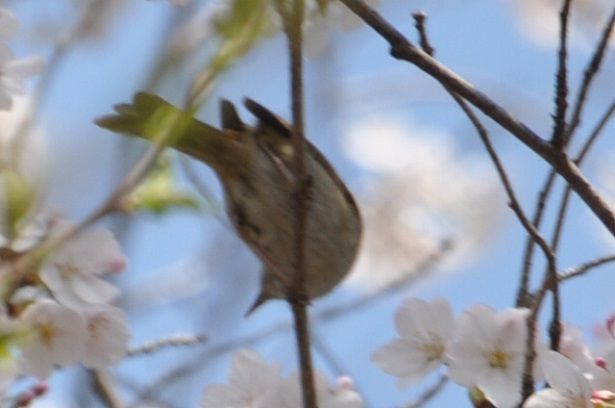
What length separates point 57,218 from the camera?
142cm

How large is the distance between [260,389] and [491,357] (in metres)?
0.34

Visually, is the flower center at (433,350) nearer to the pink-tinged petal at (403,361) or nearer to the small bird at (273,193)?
the pink-tinged petal at (403,361)

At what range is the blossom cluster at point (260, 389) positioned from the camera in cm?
165

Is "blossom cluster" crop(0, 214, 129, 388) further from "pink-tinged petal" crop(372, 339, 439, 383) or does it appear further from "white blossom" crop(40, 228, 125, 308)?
"pink-tinged petal" crop(372, 339, 439, 383)

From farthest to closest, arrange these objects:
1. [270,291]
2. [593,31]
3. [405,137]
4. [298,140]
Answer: [405,137] < [593,31] < [270,291] < [298,140]

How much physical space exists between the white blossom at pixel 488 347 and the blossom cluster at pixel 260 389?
18cm

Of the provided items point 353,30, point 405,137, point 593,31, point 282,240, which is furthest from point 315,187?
point 405,137

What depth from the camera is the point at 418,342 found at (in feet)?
5.43

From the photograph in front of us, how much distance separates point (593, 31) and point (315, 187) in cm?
219

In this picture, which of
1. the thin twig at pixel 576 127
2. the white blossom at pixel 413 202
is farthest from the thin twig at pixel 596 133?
the white blossom at pixel 413 202

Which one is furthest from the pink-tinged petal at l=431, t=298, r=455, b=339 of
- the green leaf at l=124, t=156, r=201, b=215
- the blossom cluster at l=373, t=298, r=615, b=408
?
the green leaf at l=124, t=156, r=201, b=215

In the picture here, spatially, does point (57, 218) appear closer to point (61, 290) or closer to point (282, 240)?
point (61, 290)

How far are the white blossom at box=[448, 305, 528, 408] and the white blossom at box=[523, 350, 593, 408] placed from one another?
12cm

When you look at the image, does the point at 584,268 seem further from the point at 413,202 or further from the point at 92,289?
the point at 413,202
